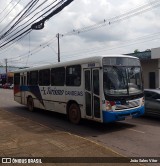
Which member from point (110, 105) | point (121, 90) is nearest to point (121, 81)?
point (121, 90)

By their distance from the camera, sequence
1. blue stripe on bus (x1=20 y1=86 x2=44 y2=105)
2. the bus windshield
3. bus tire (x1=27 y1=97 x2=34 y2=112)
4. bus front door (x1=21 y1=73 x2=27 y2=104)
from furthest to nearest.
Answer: bus front door (x1=21 y1=73 x2=27 y2=104) → bus tire (x1=27 y1=97 x2=34 y2=112) → blue stripe on bus (x1=20 y1=86 x2=44 y2=105) → the bus windshield

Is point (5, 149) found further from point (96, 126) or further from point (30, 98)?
point (30, 98)

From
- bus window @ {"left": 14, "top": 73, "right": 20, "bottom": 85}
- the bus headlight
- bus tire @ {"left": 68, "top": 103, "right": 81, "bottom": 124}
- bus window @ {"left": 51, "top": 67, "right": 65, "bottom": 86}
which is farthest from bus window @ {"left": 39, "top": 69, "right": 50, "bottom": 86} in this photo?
the bus headlight

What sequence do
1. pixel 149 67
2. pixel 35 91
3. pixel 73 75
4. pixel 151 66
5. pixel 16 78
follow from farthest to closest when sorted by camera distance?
1. pixel 149 67
2. pixel 151 66
3. pixel 16 78
4. pixel 35 91
5. pixel 73 75

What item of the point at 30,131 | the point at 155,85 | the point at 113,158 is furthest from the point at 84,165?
the point at 155,85

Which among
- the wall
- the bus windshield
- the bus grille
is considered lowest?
the bus grille

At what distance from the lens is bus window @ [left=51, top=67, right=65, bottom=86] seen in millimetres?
13492

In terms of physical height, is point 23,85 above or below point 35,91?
above

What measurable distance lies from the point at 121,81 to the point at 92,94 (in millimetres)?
1211

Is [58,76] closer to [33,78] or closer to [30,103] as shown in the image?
[33,78]

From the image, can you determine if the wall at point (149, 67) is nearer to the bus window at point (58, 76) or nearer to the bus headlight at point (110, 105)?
the bus window at point (58, 76)

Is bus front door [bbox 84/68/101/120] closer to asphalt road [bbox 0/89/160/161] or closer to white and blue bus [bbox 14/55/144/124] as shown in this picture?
white and blue bus [bbox 14/55/144/124]

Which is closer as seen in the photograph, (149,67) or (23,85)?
(23,85)

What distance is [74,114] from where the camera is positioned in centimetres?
1248
